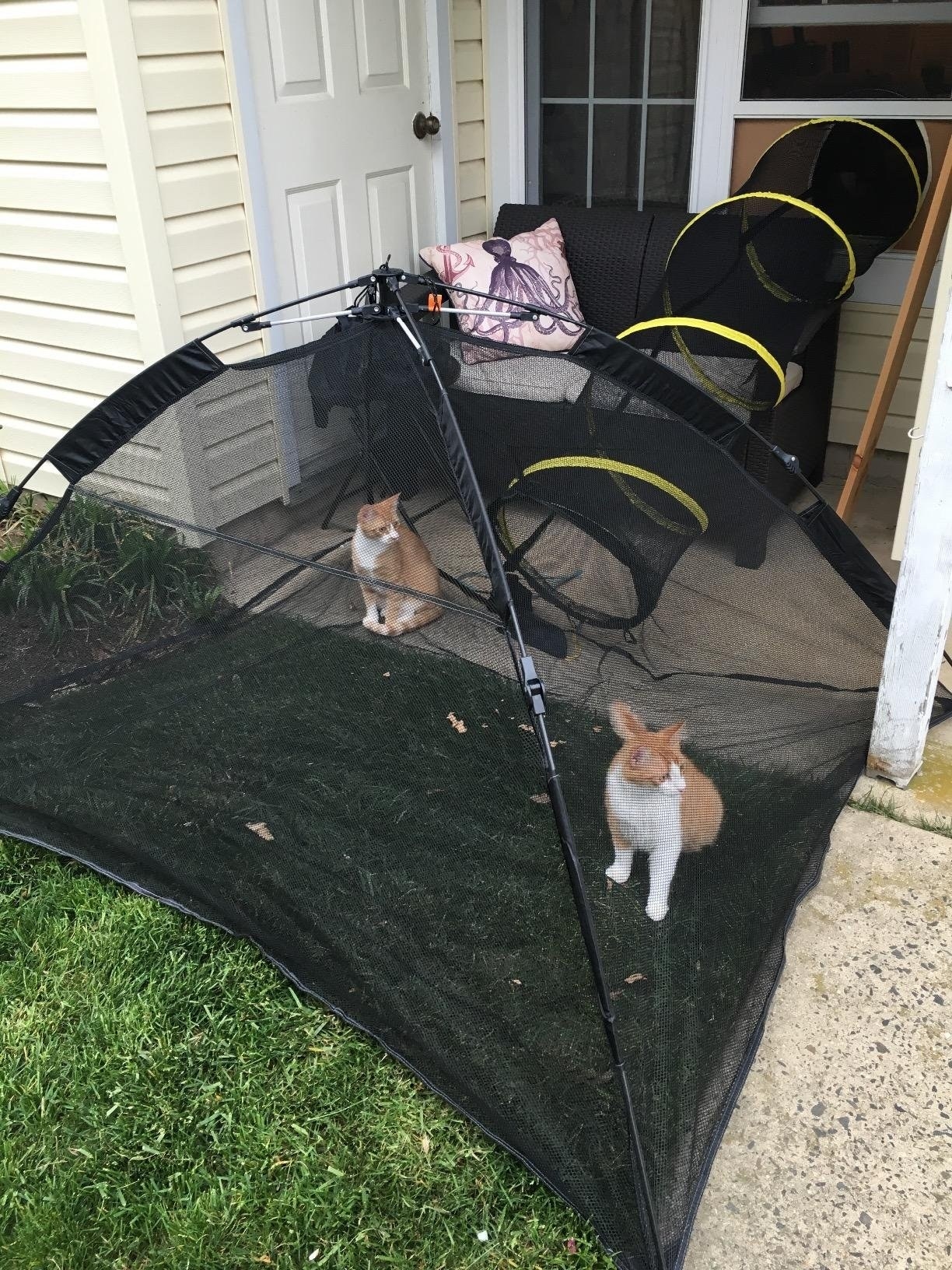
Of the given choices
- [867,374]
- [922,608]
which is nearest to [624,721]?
[922,608]

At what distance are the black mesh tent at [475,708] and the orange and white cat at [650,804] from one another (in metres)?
0.02

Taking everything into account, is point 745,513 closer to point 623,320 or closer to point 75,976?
point 75,976

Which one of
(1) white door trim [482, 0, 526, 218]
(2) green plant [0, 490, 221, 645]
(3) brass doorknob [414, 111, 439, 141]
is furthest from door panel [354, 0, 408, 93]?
(2) green plant [0, 490, 221, 645]

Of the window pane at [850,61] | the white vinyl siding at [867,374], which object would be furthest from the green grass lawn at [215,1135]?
the window pane at [850,61]

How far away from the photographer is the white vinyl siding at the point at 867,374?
11.5 feet

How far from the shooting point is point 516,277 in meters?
3.42

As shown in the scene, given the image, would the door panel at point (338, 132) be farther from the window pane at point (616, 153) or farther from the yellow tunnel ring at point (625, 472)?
the yellow tunnel ring at point (625, 472)

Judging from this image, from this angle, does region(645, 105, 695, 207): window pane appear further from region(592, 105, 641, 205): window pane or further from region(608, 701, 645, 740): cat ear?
region(608, 701, 645, 740): cat ear

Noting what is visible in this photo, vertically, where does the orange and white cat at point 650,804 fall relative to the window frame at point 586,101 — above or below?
below

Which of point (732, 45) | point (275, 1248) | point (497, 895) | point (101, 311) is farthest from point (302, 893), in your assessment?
point (732, 45)

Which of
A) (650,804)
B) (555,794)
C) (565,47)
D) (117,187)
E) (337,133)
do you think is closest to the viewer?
(555,794)

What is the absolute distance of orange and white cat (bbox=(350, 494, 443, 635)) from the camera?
1602 mm

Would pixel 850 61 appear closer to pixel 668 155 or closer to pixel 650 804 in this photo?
pixel 668 155

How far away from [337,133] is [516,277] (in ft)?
2.43
